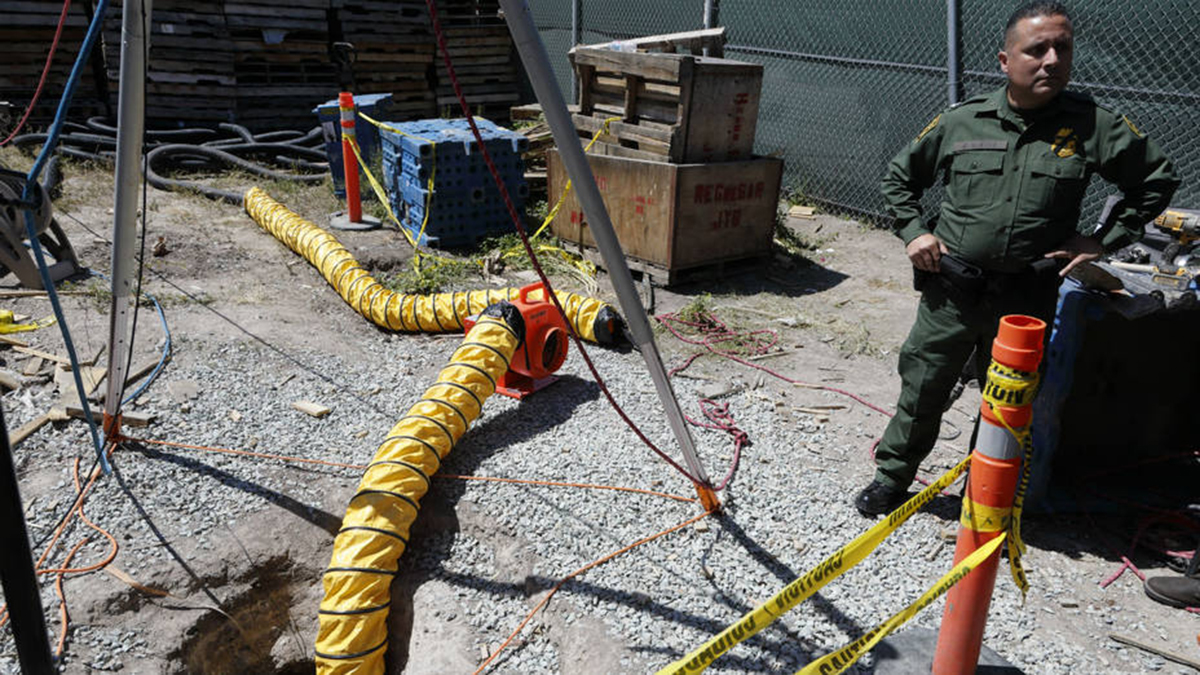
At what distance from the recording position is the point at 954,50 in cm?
791

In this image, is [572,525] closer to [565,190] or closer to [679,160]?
[679,160]

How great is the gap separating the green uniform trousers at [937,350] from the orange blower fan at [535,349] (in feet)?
6.80

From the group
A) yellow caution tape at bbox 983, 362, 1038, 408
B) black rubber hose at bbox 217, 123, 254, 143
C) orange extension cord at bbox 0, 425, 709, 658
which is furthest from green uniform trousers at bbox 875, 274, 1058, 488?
→ black rubber hose at bbox 217, 123, 254, 143

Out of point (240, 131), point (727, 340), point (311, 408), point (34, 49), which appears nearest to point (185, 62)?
point (240, 131)

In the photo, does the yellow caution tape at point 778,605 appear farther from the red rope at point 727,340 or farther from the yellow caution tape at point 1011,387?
the red rope at point 727,340

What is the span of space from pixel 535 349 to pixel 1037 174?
2871mm

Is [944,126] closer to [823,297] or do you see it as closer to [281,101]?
[823,297]

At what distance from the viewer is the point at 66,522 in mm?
3826

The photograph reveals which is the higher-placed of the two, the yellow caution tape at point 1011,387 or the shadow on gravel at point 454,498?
the yellow caution tape at point 1011,387

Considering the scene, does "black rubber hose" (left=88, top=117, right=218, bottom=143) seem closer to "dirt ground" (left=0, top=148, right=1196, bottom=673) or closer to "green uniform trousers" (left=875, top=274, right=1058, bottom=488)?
"dirt ground" (left=0, top=148, right=1196, bottom=673)

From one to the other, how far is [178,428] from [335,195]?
5654mm

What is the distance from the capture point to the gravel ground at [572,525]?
326 cm

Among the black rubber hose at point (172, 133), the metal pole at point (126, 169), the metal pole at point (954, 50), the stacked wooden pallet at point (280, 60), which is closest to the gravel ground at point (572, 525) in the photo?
the metal pole at point (126, 169)

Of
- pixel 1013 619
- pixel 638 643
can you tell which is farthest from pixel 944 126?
pixel 638 643
